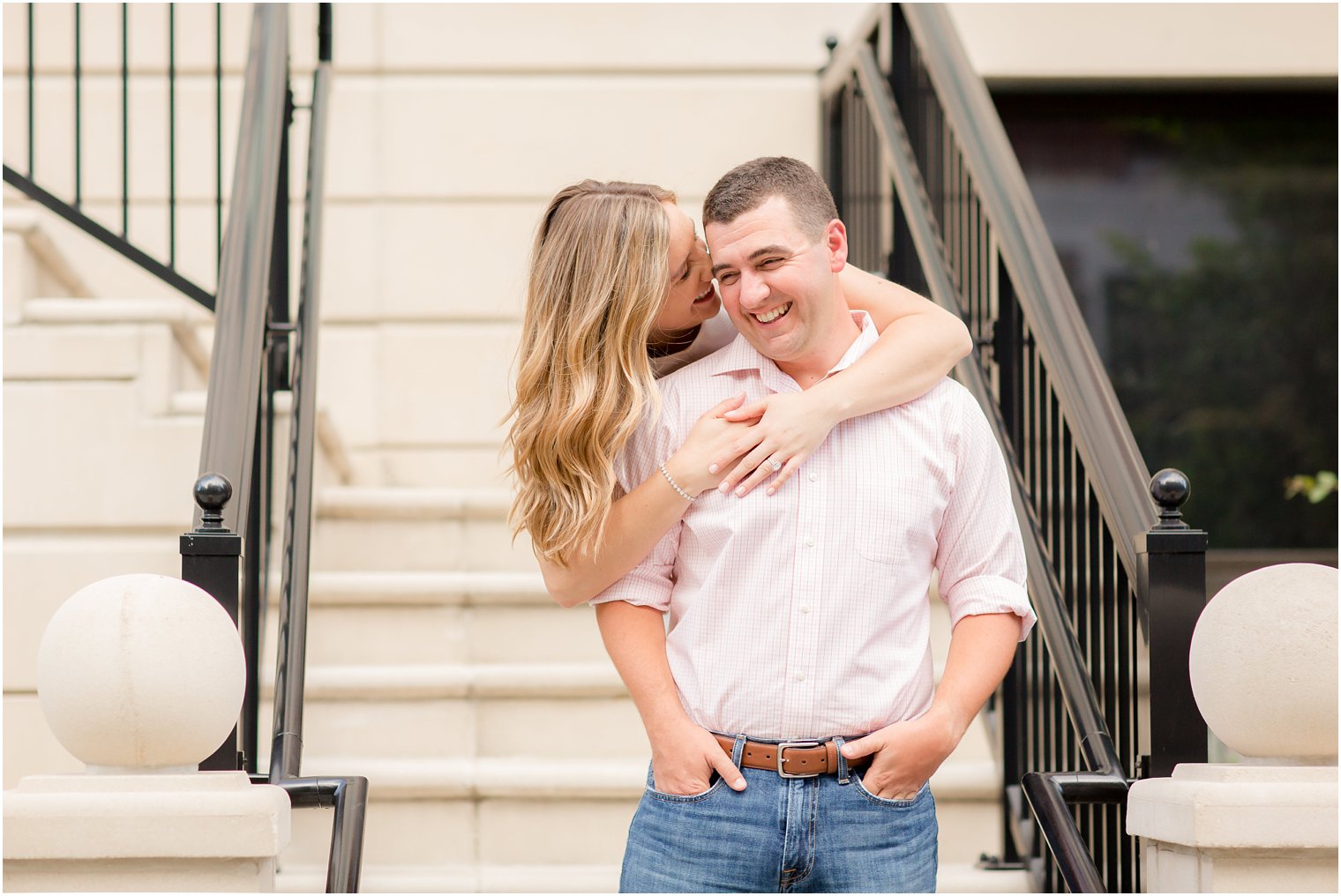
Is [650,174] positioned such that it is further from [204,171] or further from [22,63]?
[22,63]

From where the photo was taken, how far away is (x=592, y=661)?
3729mm

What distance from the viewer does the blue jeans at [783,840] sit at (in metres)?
1.89

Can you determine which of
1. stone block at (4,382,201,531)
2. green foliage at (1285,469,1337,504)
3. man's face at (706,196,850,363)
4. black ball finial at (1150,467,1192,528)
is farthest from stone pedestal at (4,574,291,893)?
green foliage at (1285,469,1337,504)

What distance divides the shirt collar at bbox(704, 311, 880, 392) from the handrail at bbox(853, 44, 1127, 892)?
694 mm

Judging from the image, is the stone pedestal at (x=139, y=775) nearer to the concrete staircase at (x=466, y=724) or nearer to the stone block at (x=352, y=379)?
the concrete staircase at (x=466, y=724)

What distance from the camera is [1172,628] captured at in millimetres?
2232

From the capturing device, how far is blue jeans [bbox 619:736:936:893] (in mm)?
A: 1889

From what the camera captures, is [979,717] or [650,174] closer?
[979,717]

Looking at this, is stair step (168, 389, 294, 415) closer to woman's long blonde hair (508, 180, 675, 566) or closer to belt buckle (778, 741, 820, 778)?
woman's long blonde hair (508, 180, 675, 566)

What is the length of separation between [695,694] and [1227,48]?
4.40 m

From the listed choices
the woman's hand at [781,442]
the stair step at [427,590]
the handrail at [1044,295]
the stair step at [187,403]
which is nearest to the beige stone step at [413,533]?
the stair step at [427,590]

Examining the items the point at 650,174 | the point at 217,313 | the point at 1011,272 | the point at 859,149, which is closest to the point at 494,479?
the point at 650,174

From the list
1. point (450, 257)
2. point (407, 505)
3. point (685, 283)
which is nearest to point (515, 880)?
point (407, 505)

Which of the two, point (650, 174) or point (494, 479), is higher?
point (650, 174)
